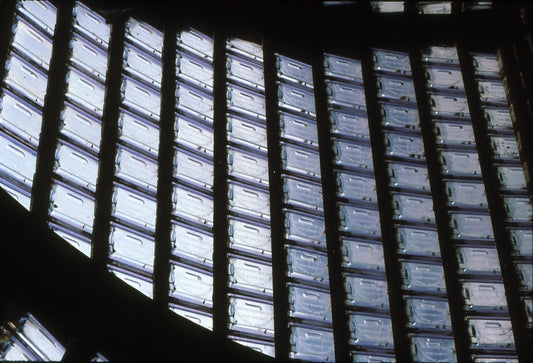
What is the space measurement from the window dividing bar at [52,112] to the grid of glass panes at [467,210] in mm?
6199

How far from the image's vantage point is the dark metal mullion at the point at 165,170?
1050cm

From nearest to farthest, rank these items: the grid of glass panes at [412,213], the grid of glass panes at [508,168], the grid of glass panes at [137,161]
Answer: the grid of glass panes at [137,161] < the grid of glass panes at [412,213] < the grid of glass panes at [508,168]

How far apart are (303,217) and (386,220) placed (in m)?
1.36

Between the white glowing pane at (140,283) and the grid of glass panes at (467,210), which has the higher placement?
the grid of glass panes at (467,210)

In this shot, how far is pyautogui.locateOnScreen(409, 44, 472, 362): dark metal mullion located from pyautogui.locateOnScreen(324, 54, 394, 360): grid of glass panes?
97 cm

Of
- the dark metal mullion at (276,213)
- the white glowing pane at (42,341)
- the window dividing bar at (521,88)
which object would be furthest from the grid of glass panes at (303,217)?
the window dividing bar at (521,88)

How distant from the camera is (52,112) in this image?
34.5ft

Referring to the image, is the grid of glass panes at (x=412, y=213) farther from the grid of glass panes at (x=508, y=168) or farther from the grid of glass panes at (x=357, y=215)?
the grid of glass panes at (x=508, y=168)

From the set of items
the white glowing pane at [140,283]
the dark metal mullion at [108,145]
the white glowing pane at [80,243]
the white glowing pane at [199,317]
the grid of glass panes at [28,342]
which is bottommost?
the grid of glass panes at [28,342]

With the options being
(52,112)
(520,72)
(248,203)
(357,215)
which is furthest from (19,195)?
(520,72)

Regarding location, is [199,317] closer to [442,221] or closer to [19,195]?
[19,195]

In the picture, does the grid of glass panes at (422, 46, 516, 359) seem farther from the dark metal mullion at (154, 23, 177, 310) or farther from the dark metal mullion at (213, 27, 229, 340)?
the dark metal mullion at (154, 23, 177, 310)

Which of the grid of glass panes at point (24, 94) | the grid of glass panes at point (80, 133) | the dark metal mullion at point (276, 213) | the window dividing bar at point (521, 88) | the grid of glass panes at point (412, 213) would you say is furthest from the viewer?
the window dividing bar at point (521, 88)

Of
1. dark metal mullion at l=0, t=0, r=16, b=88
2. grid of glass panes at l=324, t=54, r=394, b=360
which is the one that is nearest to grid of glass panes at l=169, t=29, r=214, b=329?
grid of glass panes at l=324, t=54, r=394, b=360
